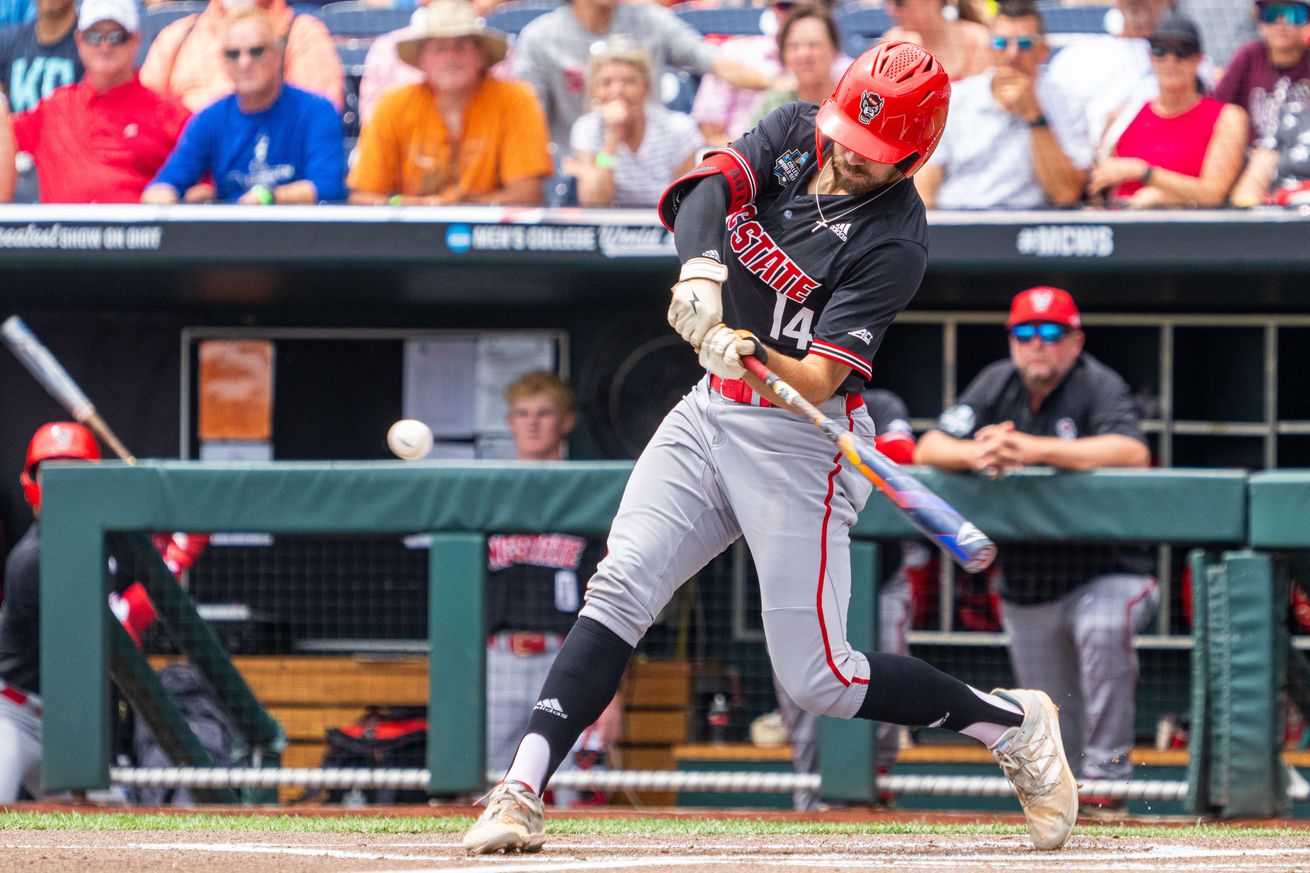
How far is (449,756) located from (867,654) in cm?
178

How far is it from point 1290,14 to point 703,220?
12.4 ft

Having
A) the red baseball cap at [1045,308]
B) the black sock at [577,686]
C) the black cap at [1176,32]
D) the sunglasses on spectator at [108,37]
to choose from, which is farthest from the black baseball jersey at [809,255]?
the sunglasses on spectator at [108,37]

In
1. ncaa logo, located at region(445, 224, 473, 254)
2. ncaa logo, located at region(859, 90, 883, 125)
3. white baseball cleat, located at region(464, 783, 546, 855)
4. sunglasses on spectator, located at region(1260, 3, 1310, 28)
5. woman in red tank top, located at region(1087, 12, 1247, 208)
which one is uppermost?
sunglasses on spectator, located at region(1260, 3, 1310, 28)

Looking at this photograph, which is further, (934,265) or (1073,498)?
(934,265)

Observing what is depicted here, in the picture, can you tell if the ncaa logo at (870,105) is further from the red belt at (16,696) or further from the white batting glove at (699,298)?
the red belt at (16,696)

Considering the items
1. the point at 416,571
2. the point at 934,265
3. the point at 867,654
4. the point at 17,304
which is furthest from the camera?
the point at 17,304

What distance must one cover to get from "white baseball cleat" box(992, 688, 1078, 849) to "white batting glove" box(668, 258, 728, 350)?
1091mm

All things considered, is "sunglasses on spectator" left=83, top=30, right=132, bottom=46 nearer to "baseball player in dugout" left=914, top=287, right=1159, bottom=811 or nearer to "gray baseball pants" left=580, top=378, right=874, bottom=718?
"baseball player in dugout" left=914, top=287, right=1159, bottom=811

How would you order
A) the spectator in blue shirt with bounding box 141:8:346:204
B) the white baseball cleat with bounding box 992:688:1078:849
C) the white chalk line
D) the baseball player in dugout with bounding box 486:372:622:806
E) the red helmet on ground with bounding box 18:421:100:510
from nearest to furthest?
the white chalk line < the white baseball cleat with bounding box 992:688:1078:849 < the baseball player in dugout with bounding box 486:372:622:806 < the red helmet on ground with bounding box 18:421:100:510 < the spectator in blue shirt with bounding box 141:8:346:204

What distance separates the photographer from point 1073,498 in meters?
4.84

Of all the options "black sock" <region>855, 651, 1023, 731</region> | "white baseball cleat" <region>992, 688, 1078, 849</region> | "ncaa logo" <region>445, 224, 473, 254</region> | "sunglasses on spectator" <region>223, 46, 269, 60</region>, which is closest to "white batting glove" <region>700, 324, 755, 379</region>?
"black sock" <region>855, 651, 1023, 731</region>

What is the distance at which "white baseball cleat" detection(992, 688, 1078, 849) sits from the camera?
352cm

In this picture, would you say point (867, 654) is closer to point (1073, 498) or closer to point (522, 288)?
point (1073, 498)

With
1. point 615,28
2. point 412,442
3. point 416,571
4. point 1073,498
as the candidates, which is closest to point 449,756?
point 412,442
